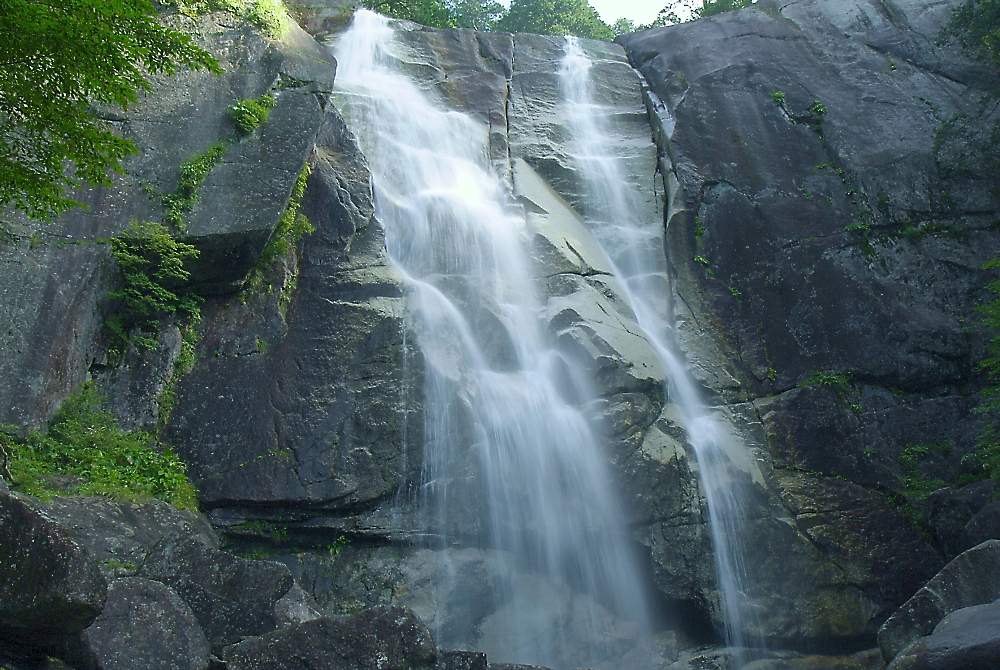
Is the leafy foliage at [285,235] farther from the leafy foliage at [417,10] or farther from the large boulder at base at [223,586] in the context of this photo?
the leafy foliage at [417,10]

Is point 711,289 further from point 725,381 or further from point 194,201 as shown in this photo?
point 194,201

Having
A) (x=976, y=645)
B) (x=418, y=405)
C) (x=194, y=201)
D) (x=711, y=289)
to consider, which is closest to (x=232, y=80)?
(x=194, y=201)

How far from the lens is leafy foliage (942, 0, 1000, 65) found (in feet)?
51.3

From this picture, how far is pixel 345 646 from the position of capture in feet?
21.4

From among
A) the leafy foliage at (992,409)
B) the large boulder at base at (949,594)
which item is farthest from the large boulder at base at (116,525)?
the leafy foliage at (992,409)

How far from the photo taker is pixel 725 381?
1306 cm

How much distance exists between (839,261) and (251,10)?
10.5 meters

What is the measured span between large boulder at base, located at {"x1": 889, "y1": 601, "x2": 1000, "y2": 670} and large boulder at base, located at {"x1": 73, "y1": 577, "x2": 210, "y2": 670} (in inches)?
214

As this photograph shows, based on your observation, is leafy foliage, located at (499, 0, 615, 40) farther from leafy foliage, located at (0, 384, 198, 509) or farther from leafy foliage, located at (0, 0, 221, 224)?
leafy foliage, located at (0, 0, 221, 224)

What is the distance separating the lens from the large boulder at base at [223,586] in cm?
721

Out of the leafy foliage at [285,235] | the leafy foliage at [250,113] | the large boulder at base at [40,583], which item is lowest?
the leafy foliage at [285,235]

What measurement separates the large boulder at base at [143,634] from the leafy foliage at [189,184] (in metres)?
5.93

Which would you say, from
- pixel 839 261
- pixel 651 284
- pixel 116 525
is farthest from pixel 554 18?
pixel 116 525

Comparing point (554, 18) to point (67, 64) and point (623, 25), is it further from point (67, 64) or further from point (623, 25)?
point (67, 64)
